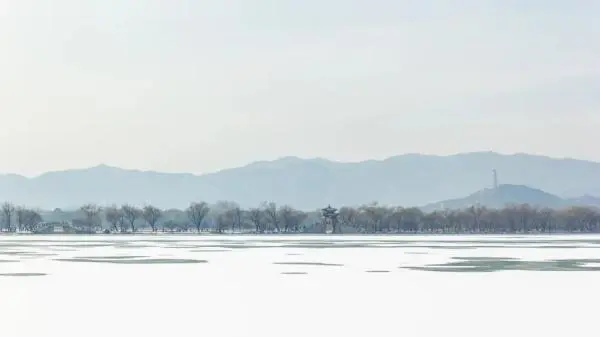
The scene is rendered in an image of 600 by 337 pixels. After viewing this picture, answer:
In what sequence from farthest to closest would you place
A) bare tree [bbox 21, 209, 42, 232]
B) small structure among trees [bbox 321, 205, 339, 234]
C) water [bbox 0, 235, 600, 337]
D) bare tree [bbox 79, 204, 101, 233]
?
bare tree [bbox 79, 204, 101, 233] < bare tree [bbox 21, 209, 42, 232] < small structure among trees [bbox 321, 205, 339, 234] < water [bbox 0, 235, 600, 337]

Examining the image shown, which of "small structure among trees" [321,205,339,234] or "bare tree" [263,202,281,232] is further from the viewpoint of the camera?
"bare tree" [263,202,281,232]

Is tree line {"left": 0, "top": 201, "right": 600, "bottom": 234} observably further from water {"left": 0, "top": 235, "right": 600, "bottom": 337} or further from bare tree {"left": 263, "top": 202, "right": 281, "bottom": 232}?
water {"left": 0, "top": 235, "right": 600, "bottom": 337}

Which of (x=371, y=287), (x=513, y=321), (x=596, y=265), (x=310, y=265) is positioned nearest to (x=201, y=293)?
(x=371, y=287)

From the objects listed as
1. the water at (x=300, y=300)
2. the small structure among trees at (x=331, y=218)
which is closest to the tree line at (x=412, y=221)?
the small structure among trees at (x=331, y=218)

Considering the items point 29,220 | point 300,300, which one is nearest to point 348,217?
point 29,220

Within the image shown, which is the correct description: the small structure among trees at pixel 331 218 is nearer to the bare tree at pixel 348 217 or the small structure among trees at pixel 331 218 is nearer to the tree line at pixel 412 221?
the tree line at pixel 412 221

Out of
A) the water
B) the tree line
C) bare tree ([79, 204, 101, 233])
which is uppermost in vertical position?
bare tree ([79, 204, 101, 233])

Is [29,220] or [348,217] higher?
[29,220]

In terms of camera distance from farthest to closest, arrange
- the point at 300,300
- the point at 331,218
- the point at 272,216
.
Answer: the point at 272,216 < the point at 331,218 < the point at 300,300

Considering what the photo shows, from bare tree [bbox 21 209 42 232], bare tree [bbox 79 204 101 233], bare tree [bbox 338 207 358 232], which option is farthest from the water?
bare tree [bbox 79 204 101 233]

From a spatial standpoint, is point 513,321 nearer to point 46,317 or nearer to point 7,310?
point 46,317

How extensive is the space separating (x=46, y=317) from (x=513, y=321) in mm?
9386

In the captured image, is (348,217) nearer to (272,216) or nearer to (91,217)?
(272,216)

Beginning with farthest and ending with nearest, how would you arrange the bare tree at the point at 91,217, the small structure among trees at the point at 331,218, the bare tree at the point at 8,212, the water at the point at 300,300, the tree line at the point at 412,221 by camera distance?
the bare tree at the point at 91,217 < the bare tree at the point at 8,212 < the tree line at the point at 412,221 < the small structure among trees at the point at 331,218 < the water at the point at 300,300
